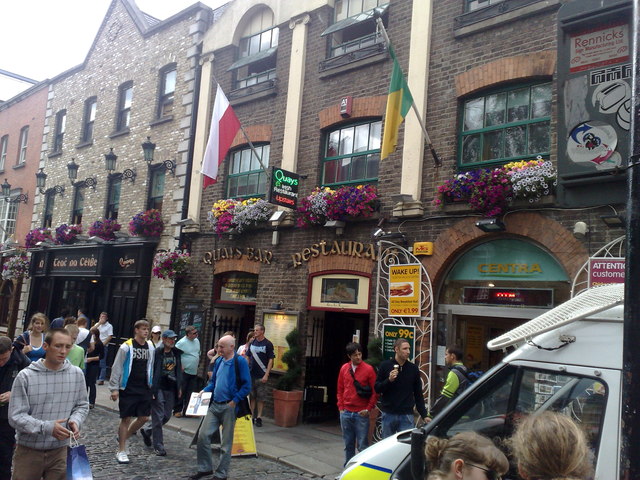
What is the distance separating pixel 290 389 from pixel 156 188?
7.97 meters

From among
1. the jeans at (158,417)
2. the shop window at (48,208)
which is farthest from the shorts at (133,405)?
the shop window at (48,208)

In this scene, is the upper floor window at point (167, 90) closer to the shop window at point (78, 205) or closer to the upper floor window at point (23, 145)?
→ the shop window at point (78, 205)

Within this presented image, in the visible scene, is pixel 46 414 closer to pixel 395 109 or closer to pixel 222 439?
pixel 222 439

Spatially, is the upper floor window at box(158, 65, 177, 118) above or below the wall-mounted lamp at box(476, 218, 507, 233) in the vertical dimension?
above

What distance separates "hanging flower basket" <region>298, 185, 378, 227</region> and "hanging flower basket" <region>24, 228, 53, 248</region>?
12252 millimetres

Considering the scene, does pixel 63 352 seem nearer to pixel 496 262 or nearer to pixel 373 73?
pixel 496 262

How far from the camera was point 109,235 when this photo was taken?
55.2 feet

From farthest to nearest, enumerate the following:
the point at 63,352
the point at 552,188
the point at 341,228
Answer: the point at 341,228 → the point at 552,188 → the point at 63,352

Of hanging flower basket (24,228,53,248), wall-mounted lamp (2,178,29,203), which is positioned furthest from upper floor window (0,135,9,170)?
hanging flower basket (24,228,53,248)

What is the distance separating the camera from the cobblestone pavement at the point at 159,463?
7001mm

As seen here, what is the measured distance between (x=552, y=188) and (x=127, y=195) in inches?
497

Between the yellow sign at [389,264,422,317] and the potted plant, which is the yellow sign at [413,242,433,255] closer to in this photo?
the yellow sign at [389,264,422,317]

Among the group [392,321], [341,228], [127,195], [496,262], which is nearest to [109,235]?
[127,195]

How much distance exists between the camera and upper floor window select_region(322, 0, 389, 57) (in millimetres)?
11312
